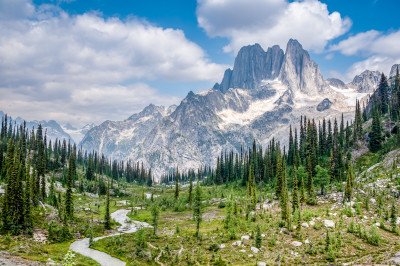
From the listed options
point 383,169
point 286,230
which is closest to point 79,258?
point 286,230

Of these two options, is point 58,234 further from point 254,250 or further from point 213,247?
point 254,250

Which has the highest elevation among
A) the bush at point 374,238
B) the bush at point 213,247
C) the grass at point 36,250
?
the bush at point 374,238

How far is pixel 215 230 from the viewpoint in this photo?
3376 inches

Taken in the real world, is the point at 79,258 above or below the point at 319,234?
below

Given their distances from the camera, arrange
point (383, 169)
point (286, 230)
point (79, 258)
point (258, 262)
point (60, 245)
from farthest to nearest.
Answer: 1. point (383, 169)
2. point (60, 245)
3. point (286, 230)
4. point (79, 258)
5. point (258, 262)

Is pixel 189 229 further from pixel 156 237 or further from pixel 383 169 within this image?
pixel 383 169

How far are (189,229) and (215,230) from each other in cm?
949

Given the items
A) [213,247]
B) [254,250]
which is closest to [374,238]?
[254,250]

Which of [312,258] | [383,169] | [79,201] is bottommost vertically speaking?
[79,201]

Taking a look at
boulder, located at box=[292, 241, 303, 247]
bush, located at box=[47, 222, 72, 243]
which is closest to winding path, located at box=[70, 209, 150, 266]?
bush, located at box=[47, 222, 72, 243]

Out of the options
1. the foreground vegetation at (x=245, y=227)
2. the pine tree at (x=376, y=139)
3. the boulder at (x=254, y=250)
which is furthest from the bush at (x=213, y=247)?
the pine tree at (x=376, y=139)

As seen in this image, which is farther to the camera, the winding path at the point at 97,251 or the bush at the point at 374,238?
the winding path at the point at 97,251

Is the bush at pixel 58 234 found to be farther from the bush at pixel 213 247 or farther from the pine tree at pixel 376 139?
the pine tree at pixel 376 139

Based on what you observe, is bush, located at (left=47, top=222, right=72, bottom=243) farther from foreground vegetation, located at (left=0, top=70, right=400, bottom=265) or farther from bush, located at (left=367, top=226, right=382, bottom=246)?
bush, located at (left=367, top=226, right=382, bottom=246)
